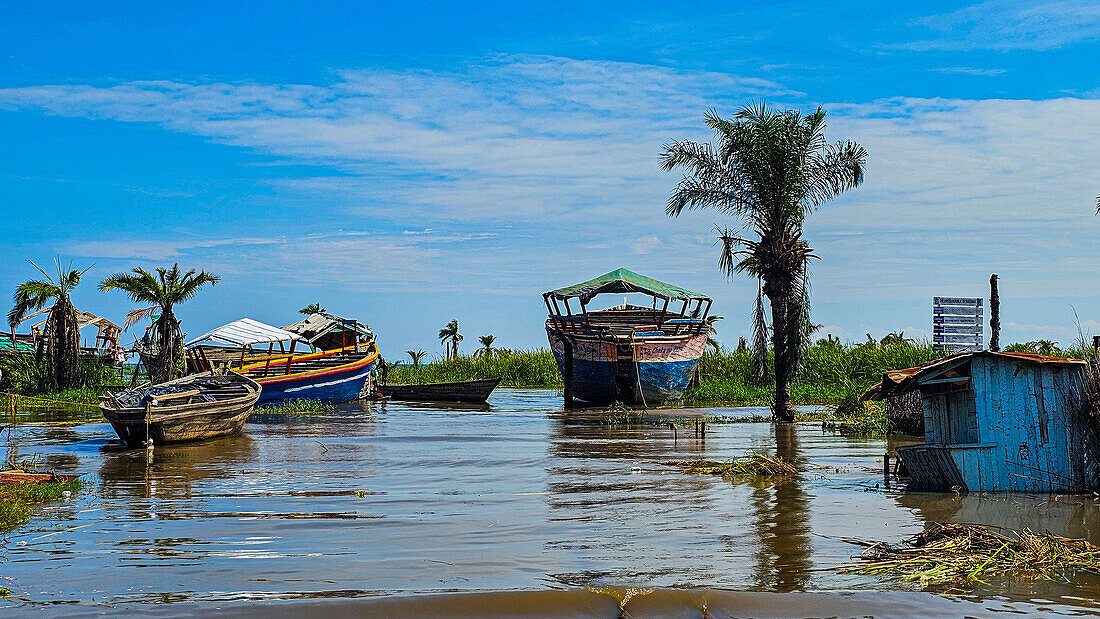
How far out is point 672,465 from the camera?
15148 mm

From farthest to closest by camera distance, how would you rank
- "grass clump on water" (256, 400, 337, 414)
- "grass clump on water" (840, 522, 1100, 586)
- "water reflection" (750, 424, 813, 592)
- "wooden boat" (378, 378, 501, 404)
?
"wooden boat" (378, 378, 501, 404) → "grass clump on water" (256, 400, 337, 414) → "water reflection" (750, 424, 813, 592) → "grass clump on water" (840, 522, 1100, 586)

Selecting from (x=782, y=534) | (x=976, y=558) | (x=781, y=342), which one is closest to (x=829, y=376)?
(x=781, y=342)

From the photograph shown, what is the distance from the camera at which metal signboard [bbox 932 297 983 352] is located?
25.2 m

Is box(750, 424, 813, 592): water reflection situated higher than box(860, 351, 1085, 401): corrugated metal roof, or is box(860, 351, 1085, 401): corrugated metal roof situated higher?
box(860, 351, 1085, 401): corrugated metal roof

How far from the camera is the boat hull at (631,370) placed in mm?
32375

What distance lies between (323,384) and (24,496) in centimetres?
2291

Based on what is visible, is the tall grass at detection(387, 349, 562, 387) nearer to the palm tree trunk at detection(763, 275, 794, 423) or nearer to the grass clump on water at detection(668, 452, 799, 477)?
the palm tree trunk at detection(763, 275, 794, 423)

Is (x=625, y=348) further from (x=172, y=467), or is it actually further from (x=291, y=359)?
(x=172, y=467)

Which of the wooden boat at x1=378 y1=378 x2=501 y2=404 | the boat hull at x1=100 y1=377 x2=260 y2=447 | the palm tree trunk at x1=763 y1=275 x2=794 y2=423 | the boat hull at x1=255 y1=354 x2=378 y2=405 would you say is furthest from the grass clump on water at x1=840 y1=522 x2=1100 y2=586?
the wooden boat at x1=378 y1=378 x2=501 y2=404

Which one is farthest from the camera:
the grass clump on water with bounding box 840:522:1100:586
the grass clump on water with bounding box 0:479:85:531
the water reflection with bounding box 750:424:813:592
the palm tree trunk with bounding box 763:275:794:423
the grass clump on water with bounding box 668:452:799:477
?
the palm tree trunk with bounding box 763:275:794:423

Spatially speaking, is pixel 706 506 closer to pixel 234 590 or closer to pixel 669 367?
pixel 234 590

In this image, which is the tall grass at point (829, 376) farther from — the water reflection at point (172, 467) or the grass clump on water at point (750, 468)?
the water reflection at point (172, 467)

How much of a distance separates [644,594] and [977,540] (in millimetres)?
3004

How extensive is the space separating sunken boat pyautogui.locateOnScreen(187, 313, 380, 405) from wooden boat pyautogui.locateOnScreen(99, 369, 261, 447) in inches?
311
